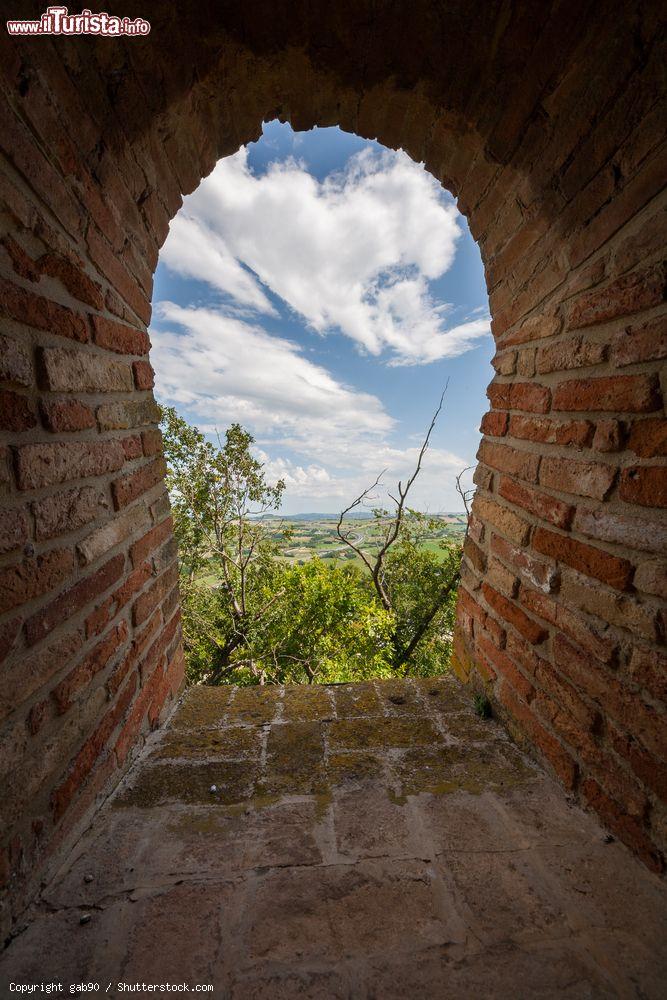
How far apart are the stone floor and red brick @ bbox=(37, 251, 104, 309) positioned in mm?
1498

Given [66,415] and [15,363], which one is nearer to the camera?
[15,363]

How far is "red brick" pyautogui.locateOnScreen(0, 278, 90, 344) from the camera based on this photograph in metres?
0.85

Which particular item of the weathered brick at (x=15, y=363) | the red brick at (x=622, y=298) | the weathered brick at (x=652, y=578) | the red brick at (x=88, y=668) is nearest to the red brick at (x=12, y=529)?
the weathered brick at (x=15, y=363)

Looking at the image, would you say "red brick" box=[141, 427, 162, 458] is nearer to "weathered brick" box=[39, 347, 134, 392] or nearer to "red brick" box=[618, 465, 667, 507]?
"weathered brick" box=[39, 347, 134, 392]

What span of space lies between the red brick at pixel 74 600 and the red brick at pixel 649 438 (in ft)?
5.02

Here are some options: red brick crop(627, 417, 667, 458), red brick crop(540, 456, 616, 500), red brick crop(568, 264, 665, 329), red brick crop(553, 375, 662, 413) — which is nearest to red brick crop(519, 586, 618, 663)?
red brick crop(540, 456, 616, 500)

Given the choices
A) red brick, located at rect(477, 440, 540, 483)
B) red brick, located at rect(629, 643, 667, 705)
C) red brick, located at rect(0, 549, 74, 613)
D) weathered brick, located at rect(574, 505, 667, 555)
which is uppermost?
red brick, located at rect(477, 440, 540, 483)

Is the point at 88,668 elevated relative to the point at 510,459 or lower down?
lower down

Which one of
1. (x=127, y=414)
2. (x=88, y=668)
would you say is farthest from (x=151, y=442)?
(x=88, y=668)

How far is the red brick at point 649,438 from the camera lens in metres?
0.94

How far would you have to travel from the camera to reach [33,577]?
35.4 inches

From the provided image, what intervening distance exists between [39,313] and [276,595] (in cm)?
895

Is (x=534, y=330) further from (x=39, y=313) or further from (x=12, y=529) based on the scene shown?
(x=12, y=529)

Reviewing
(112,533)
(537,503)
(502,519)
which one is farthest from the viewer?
(502,519)
